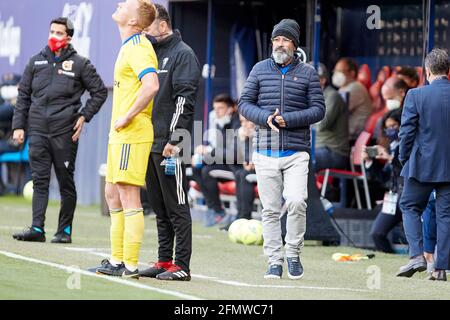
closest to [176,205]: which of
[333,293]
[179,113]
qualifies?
[179,113]

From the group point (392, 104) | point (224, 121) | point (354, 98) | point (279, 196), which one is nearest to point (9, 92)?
point (224, 121)

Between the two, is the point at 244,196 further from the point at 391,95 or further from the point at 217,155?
the point at 391,95

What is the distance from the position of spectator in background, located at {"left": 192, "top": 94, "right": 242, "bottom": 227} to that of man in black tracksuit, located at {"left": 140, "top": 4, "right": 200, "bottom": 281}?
22.2 ft

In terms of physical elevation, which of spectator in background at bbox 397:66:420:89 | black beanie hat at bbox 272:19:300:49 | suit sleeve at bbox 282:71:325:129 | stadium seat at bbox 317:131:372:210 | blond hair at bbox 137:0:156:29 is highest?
blond hair at bbox 137:0:156:29

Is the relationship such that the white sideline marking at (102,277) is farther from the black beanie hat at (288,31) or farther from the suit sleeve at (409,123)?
the suit sleeve at (409,123)

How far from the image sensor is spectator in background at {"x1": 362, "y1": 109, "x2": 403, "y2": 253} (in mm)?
13331

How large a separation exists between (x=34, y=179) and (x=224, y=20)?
18.5 feet

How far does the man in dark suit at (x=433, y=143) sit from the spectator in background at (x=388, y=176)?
7.02ft

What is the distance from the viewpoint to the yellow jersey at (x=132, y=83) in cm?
907

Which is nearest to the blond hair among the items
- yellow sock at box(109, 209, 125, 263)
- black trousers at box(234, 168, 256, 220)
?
yellow sock at box(109, 209, 125, 263)

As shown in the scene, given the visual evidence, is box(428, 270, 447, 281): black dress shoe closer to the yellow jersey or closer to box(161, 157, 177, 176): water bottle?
box(161, 157, 177, 176): water bottle

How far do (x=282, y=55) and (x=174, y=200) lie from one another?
5.27 feet

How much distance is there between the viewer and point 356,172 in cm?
1572

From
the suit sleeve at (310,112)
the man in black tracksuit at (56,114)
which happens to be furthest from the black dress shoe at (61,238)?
the suit sleeve at (310,112)
